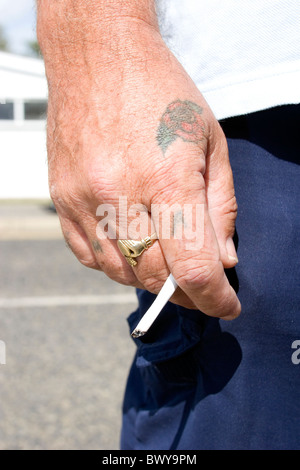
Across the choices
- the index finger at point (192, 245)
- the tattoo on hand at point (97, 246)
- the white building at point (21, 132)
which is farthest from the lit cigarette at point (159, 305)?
the white building at point (21, 132)

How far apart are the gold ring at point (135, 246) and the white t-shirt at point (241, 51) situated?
0.31 m

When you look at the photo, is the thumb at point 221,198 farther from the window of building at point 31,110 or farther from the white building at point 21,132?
A: the window of building at point 31,110

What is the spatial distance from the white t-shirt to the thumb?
120mm

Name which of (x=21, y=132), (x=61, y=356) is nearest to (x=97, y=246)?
(x=61, y=356)

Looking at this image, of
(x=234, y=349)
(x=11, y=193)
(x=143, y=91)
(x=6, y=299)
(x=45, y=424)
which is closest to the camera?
(x=143, y=91)

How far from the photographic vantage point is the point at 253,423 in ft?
3.70

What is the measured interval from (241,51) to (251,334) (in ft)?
1.82

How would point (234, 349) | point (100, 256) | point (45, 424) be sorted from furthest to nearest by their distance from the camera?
1. point (45, 424)
2. point (234, 349)
3. point (100, 256)

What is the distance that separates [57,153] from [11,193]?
A: 1321 centimetres

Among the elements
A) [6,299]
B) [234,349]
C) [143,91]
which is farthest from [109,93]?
[6,299]

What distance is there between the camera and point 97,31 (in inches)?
36.3

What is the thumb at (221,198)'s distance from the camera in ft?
3.07

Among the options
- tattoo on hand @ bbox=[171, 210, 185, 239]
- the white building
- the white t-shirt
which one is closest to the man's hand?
tattoo on hand @ bbox=[171, 210, 185, 239]
